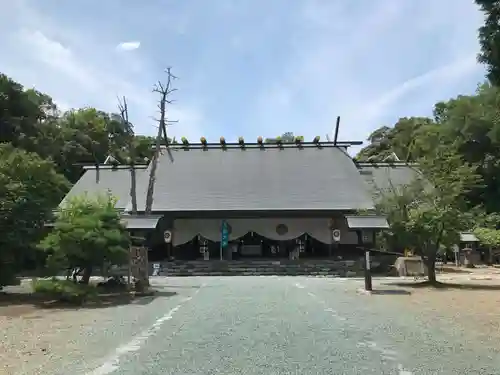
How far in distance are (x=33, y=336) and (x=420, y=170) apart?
1520 centimetres

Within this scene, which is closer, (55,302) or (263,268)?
(55,302)

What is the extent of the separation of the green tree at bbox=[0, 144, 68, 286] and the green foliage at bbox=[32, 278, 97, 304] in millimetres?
1779

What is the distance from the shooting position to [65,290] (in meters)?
12.8

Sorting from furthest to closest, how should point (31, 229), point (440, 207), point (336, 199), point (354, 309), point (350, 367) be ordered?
point (336, 199)
point (440, 207)
point (31, 229)
point (354, 309)
point (350, 367)

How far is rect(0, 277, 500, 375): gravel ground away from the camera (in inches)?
225

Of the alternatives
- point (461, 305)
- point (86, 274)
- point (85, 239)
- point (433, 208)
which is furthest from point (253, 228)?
point (461, 305)

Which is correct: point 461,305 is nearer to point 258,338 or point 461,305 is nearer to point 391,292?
point 391,292

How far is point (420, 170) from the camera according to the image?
19.5m

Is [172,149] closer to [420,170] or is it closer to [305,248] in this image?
[305,248]

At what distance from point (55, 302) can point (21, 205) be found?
124 inches

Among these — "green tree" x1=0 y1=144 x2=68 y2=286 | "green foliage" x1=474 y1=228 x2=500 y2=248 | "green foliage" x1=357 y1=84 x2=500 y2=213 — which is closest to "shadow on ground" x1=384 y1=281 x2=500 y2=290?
"green foliage" x1=357 y1=84 x2=500 y2=213

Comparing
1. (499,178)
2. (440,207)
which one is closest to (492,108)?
(499,178)

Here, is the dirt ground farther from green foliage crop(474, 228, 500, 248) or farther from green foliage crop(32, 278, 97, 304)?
green foliage crop(474, 228, 500, 248)

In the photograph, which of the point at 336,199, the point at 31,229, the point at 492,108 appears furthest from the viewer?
the point at 336,199
